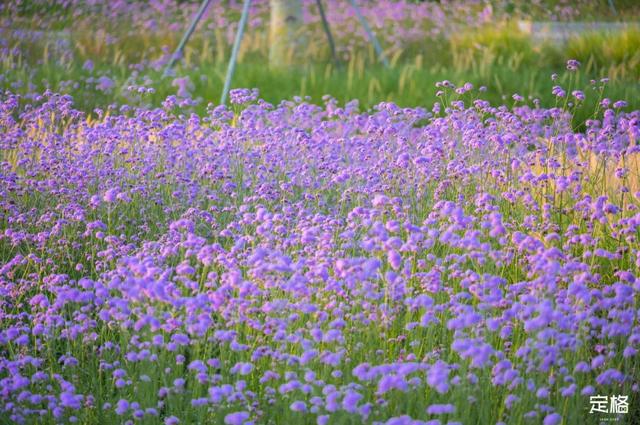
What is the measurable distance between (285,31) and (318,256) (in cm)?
676

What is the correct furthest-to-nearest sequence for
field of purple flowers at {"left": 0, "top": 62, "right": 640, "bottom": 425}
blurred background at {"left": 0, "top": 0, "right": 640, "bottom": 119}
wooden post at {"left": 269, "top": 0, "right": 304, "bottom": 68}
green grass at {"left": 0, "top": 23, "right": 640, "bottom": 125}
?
1. wooden post at {"left": 269, "top": 0, "right": 304, "bottom": 68}
2. blurred background at {"left": 0, "top": 0, "right": 640, "bottom": 119}
3. green grass at {"left": 0, "top": 23, "right": 640, "bottom": 125}
4. field of purple flowers at {"left": 0, "top": 62, "right": 640, "bottom": 425}

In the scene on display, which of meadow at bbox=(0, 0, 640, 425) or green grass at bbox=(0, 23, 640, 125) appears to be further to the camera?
green grass at bbox=(0, 23, 640, 125)

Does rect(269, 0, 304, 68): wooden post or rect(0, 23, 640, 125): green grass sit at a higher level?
rect(269, 0, 304, 68): wooden post

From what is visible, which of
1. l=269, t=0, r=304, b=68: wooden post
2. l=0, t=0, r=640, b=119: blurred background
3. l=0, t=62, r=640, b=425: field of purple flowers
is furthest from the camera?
l=269, t=0, r=304, b=68: wooden post

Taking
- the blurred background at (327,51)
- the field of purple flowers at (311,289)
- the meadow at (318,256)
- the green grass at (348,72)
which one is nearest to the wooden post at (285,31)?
the blurred background at (327,51)

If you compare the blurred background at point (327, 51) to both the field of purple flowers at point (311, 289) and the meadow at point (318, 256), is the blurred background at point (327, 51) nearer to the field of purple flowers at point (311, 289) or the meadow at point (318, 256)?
the meadow at point (318, 256)

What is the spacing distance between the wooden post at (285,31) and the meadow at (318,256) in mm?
379

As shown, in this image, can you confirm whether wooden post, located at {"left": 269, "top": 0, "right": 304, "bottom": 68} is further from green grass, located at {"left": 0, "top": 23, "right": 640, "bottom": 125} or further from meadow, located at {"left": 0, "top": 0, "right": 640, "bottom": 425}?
meadow, located at {"left": 0, "top": 0, "right": 640, "bottom": 425}

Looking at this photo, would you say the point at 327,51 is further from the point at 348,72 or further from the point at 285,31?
the point at 348,72

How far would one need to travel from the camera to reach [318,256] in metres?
3.38

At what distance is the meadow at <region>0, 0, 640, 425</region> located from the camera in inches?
113

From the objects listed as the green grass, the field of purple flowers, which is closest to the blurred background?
the green grass

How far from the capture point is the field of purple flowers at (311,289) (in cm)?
283

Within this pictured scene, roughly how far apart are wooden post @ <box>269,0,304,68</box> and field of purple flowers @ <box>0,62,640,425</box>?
155 inches
